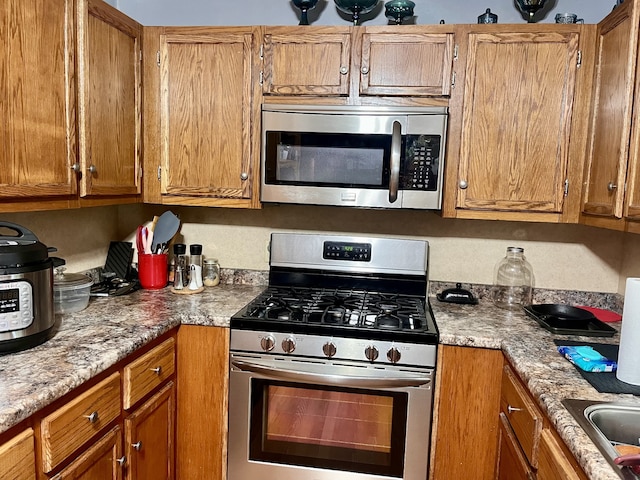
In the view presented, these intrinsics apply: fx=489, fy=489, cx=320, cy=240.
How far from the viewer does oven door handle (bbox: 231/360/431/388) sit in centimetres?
181

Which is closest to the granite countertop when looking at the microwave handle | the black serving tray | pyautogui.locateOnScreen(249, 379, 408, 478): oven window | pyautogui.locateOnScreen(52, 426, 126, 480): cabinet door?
the black serving tray

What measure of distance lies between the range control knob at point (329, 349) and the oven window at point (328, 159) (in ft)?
2.18

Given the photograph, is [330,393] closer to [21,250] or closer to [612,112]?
[21,250]

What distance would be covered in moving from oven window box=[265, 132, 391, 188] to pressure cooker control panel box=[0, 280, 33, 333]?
1.04 m

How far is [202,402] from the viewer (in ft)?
6.49

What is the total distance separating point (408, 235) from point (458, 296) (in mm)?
383

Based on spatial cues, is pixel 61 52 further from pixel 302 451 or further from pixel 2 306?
pixel 302 451

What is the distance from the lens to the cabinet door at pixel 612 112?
163 centimetres

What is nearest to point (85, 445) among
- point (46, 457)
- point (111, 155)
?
point (46, 457)

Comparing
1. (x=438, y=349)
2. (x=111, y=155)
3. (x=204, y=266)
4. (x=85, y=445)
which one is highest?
(x=111, y=155)

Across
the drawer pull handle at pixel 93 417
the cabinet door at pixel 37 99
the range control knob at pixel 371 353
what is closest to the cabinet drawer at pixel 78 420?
the drawer pull handle at pixel 93 417

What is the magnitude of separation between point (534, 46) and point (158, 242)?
6.06ft

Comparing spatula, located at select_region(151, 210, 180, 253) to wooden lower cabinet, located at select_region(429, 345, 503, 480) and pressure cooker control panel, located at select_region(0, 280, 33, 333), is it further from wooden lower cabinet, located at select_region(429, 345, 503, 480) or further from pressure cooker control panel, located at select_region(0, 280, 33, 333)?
wooden lower cabinet, located at select_region(429, 345, 503, 480)

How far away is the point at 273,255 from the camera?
2.42 metres
